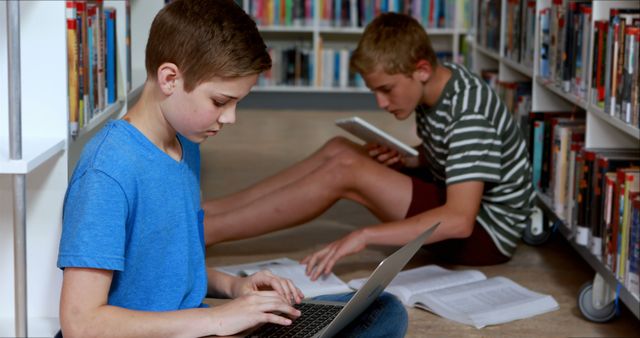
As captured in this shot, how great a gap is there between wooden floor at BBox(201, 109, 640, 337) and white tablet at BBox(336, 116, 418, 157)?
1.07ft

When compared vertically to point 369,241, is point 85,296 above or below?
above

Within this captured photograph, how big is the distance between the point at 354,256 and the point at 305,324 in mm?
1396

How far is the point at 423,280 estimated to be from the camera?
2598mm

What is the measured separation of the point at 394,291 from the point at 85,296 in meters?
1.28

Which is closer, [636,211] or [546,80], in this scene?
[636,211]

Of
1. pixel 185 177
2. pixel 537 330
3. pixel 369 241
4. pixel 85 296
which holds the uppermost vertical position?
pixel 185 177

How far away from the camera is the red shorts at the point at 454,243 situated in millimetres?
2676

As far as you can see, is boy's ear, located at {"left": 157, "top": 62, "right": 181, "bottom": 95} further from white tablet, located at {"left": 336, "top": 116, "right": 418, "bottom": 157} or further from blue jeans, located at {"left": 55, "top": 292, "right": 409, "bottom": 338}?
white tablet, located at {"left": 336, "top": 116, "right": 418, "bottom": 157}

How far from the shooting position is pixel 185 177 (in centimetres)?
152

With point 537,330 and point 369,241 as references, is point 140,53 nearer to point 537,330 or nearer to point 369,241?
point 369,241

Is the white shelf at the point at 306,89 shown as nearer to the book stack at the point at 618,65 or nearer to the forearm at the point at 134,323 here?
the book stack at the point at 618,65

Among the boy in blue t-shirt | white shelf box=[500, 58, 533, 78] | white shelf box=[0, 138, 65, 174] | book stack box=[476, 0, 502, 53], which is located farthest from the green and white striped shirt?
book stack box=[476, 0, 502, 53]

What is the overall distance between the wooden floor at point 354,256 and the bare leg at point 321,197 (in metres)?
0.15

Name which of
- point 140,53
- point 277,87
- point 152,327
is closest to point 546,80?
point 140,53
